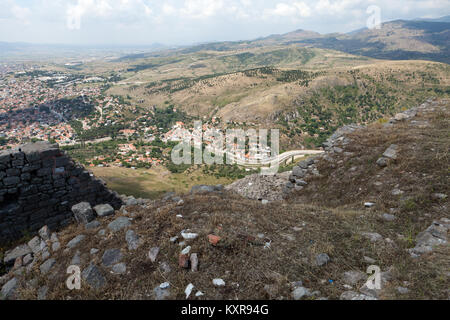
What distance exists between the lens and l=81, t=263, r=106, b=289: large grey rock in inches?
178

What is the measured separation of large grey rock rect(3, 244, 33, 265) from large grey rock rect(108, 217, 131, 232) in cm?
265

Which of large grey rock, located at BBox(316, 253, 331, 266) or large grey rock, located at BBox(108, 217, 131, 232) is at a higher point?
large grey rock, located at BBox(108, 217, 131, 232)

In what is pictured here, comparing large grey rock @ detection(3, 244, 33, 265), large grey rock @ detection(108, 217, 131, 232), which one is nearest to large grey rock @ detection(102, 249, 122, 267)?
large grey rock @ detection(108, 217, 131, 232)

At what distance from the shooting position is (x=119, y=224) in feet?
21.0

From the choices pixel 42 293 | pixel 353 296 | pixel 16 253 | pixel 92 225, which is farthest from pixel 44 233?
pixel 353 296

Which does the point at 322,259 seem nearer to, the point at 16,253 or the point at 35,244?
the point at 35,244

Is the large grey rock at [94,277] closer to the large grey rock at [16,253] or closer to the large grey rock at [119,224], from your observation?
the large grey rock at [119,224]

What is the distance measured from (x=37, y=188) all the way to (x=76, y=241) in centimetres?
304

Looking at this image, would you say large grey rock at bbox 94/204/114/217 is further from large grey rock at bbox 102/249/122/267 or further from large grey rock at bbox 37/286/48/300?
large grey rock at bbox 37/286/48/300

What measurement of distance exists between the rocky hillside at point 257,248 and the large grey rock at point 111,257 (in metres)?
0.02

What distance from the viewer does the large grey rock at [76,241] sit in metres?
5.91

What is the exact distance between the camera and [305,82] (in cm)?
9275

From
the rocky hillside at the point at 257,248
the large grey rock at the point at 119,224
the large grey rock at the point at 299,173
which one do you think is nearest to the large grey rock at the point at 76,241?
the rocky hillside at the point at 257,248
